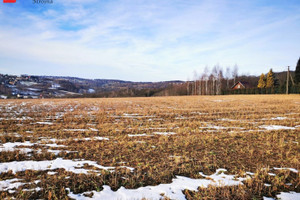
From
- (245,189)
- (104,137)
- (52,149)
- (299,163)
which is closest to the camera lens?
(245,189)

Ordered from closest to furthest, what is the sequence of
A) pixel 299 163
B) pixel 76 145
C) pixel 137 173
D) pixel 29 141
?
pixel 137 173 < pixel 299 163 < pixel 76 145 < pixel 29 141

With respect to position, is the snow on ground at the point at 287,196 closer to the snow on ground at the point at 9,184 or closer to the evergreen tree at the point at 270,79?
the snow on ground at the point at 9,184

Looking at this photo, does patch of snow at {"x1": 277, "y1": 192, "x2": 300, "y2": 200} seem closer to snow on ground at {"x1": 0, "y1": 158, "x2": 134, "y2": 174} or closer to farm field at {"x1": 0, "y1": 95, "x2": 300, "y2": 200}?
farm field at {"x1": 0, "y1": 95, "x2": 300, "y2": 200}

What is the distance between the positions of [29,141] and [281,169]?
10.2m

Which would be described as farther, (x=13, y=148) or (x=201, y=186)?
(x=13, y=148)

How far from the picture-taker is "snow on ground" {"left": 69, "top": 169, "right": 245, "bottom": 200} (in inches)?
151

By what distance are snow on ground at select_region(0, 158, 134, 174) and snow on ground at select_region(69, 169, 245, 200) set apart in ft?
3.64

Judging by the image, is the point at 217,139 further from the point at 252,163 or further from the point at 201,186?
the point at 201,186

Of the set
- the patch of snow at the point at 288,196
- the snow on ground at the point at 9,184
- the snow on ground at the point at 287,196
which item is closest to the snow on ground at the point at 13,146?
the snow on ground at the point at 9,184

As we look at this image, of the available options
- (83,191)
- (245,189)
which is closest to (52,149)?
(83,191)

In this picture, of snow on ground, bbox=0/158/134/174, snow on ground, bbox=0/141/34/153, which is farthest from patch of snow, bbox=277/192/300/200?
snow on ground, bbox=0/141/34/153

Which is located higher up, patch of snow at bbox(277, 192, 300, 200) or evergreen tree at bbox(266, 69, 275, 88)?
evergreen tree at bbox(266, 69, 275, 88)

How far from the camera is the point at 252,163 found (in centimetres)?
553

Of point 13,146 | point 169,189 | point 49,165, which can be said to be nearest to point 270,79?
point 169,189
